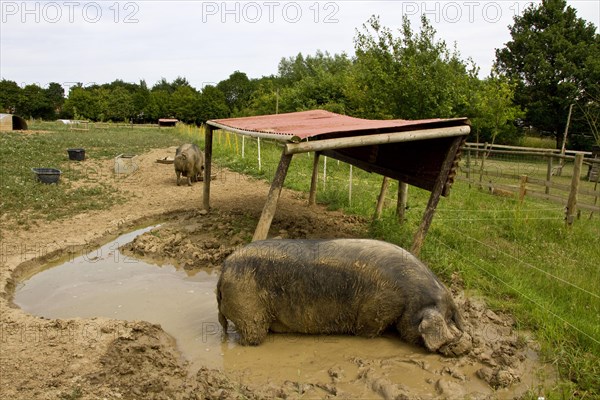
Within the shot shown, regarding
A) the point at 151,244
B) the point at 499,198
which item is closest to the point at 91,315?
the point at 151,244

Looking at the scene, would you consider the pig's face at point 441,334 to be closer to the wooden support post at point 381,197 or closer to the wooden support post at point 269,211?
the wooden support post at point 269,211

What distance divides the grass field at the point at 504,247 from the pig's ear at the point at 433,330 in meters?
0.87

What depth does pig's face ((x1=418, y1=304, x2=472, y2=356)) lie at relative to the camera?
3.90 meters

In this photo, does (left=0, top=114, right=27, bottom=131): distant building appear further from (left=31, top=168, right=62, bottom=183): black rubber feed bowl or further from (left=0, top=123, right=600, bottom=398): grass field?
(left=31, top=168, right=62, bottom=183): black rubber feed bowl

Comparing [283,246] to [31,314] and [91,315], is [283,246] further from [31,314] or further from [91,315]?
[31,314]

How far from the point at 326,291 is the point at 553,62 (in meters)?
34.7

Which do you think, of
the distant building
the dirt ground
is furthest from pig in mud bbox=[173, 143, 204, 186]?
the distant building

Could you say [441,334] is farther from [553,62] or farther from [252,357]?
[553,62]

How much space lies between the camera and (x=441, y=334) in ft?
12.8

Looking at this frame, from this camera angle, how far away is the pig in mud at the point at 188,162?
11867 mm

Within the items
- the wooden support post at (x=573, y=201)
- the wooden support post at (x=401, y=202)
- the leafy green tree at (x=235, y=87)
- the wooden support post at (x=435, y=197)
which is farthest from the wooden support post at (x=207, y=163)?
the leafy green tree at (x=235, y=87)

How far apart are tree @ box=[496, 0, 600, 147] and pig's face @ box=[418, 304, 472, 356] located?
30103 mm

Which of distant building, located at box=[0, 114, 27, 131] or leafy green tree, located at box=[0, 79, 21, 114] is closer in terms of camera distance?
distant building, located at box=[0, 114, 27, 131]

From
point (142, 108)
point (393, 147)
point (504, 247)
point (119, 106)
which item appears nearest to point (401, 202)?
point (393, 147)
